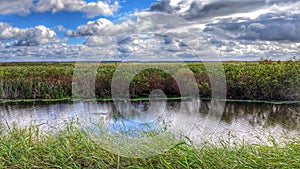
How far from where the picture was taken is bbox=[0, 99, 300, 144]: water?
625 cm

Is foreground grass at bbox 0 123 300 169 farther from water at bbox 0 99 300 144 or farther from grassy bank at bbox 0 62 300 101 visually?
grassy bank at bbox 0 62 300 101

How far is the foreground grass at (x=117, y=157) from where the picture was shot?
2867 mm

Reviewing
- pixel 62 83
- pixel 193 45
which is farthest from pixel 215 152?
pixel 62 83

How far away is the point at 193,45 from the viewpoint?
4.81 metres

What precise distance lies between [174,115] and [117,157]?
4651 mm

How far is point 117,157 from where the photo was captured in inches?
120

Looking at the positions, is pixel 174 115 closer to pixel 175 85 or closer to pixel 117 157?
pixel 175 85

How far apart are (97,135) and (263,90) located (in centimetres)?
839

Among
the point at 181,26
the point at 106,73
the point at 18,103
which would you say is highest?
the point at 181,26

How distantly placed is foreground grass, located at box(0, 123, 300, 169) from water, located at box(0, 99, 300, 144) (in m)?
2.18

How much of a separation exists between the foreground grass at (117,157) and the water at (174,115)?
2.18 meters

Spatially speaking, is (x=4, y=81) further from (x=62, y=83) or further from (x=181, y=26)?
(x=181, y=26)

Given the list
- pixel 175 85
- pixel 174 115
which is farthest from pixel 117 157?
pixel 175 85

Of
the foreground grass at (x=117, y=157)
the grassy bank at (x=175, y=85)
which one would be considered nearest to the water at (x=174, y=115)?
the grassy bank at (x=175, y=85)
